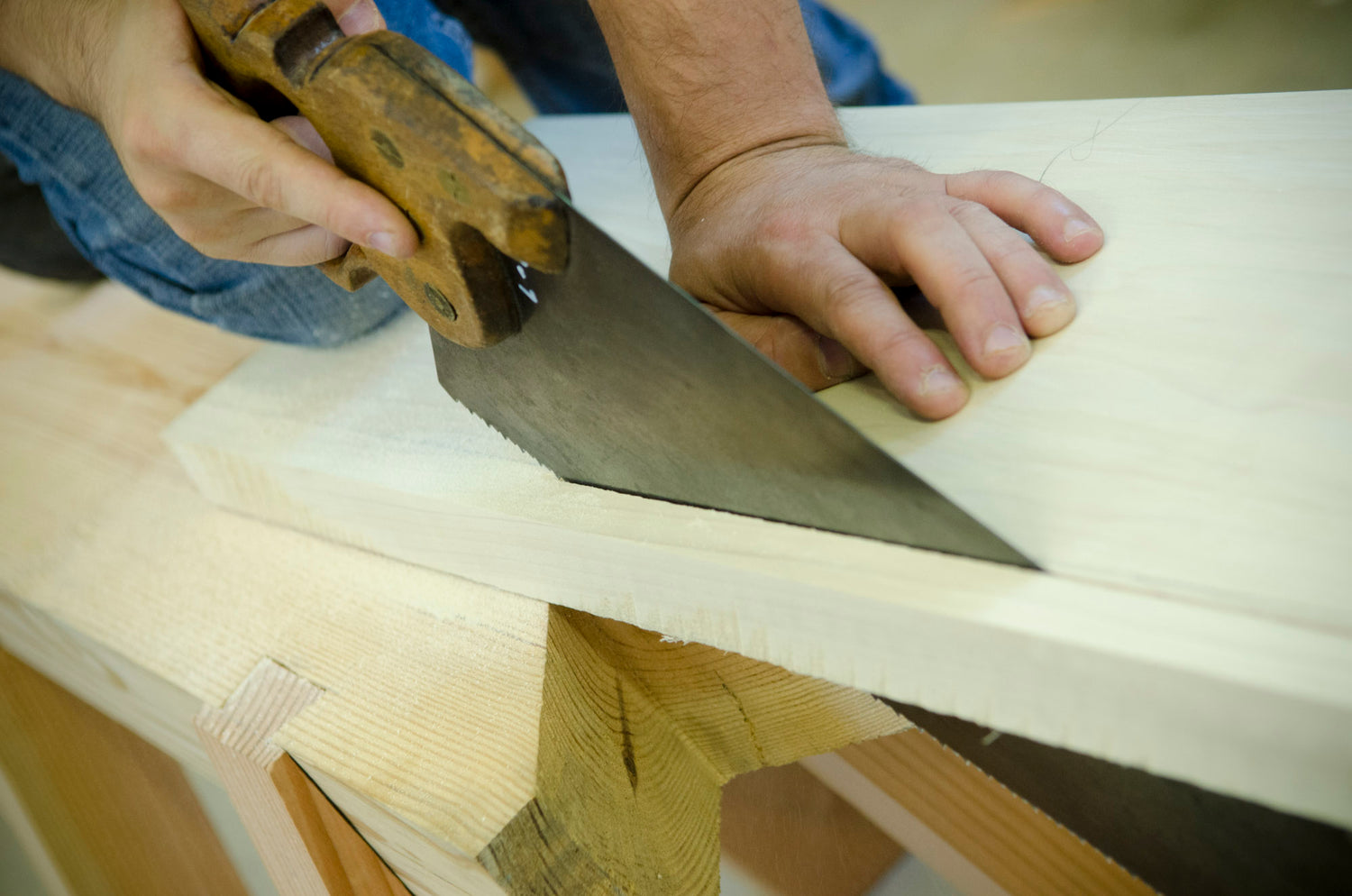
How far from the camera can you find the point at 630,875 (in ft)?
2.29

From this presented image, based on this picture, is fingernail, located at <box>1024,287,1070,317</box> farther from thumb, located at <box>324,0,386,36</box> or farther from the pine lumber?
thumb, located at <box>324,0,386,36</box>

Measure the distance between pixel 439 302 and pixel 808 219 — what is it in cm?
31

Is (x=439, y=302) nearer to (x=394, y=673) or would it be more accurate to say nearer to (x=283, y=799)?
(x=394, y=673)

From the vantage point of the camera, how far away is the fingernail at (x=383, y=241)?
65 centimetres

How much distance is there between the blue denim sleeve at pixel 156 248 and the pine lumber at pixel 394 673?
187mm

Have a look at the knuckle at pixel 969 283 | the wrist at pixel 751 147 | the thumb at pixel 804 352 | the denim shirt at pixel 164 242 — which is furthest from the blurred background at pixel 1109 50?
the knuckle at pixel 969 283

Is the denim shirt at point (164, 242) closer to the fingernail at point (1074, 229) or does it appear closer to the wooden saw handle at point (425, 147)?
the wooden saw handle at point (425, 147)

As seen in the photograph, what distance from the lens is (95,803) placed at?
131 cm

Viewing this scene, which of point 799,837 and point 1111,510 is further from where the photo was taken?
point 799,837

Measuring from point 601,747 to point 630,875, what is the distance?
4.1 inches

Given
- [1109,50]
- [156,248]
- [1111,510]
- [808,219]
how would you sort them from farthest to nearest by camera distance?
[1109,50], [156,248], [808,219], [1111,510]

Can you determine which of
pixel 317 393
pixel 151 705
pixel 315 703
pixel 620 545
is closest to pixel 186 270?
pixel 317 393

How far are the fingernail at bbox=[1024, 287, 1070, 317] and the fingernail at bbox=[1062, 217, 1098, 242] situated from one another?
0.28 feet

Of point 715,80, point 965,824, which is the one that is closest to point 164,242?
point 715,80
